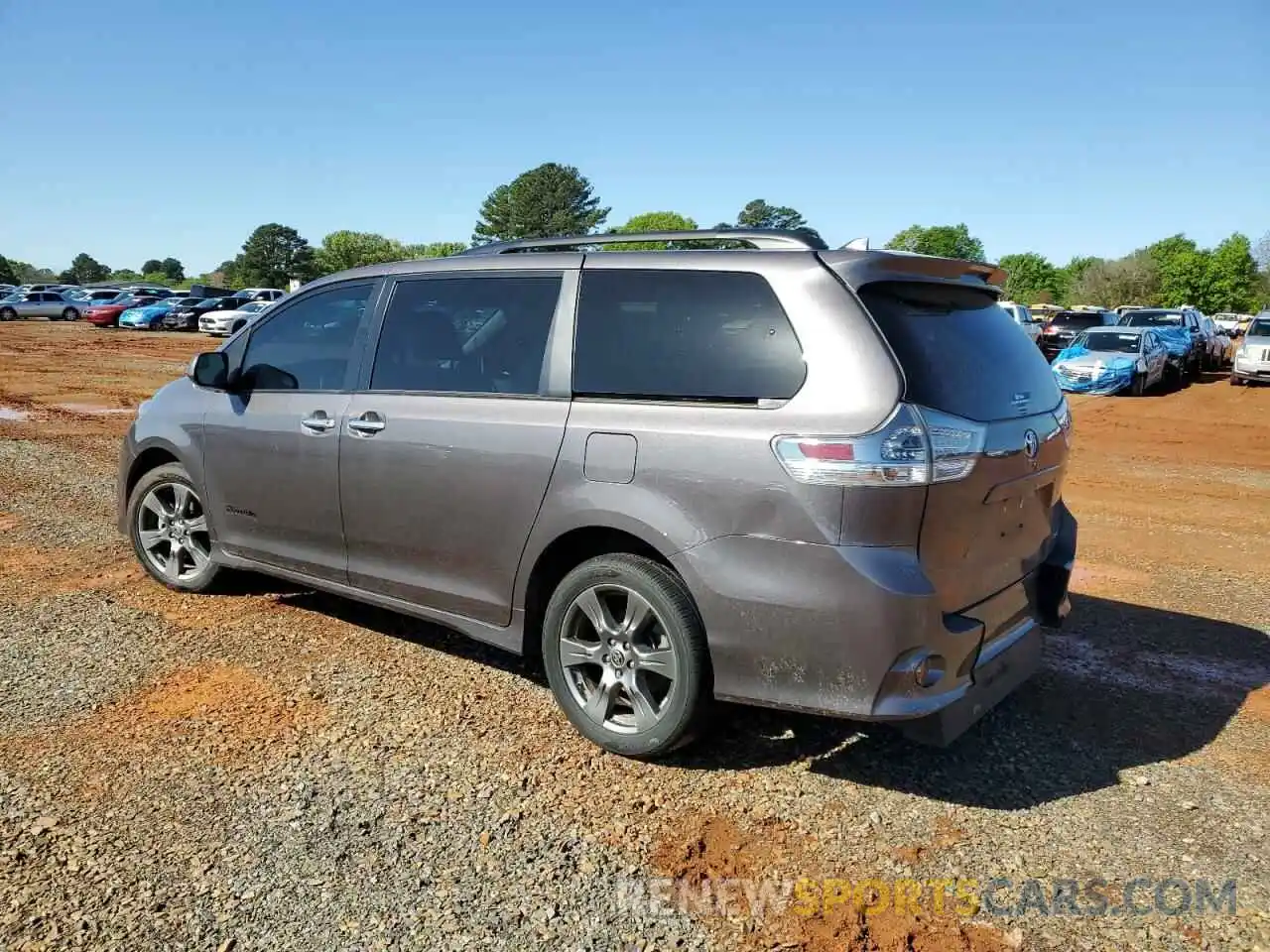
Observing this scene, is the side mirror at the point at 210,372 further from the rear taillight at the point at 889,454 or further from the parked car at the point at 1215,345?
the parked car at the point at 1215,345

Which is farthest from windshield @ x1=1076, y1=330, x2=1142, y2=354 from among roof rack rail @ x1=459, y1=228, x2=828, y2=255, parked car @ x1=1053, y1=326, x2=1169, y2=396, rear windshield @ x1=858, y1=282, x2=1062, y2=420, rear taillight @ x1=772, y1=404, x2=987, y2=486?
rear taillight @ x1=772, y1=404, x2=987, y2=486

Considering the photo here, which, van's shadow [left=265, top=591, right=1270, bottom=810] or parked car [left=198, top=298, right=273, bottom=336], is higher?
parked car [left=198, top=298, right=273, bottom=336]

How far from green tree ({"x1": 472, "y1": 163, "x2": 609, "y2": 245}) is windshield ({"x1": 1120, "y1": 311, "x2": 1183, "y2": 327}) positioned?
7965 centimetres

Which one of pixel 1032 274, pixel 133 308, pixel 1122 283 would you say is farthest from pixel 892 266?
pixel 1032 274

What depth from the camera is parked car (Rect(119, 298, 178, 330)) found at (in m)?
41.6

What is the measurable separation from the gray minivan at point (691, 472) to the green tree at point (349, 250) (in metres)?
111

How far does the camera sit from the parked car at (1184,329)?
25016mm

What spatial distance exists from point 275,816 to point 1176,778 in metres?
3.24

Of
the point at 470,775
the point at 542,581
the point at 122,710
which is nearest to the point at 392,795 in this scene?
the point at 470,775

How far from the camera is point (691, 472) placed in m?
3.29

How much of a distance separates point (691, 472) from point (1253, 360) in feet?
80.7

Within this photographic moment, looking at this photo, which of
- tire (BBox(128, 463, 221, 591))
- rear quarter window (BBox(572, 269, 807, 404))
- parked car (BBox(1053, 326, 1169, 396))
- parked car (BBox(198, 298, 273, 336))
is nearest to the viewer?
rear quarter window (BBox(572, 269, 807, 404))

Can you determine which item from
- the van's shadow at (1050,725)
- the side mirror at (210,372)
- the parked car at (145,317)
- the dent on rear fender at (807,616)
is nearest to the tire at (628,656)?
the dent on rear fender at (807,616)

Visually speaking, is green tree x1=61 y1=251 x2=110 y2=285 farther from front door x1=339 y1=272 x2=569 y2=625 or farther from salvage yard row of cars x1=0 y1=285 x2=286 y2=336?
front door x1=339 y1=272 x2=569 y2=625
